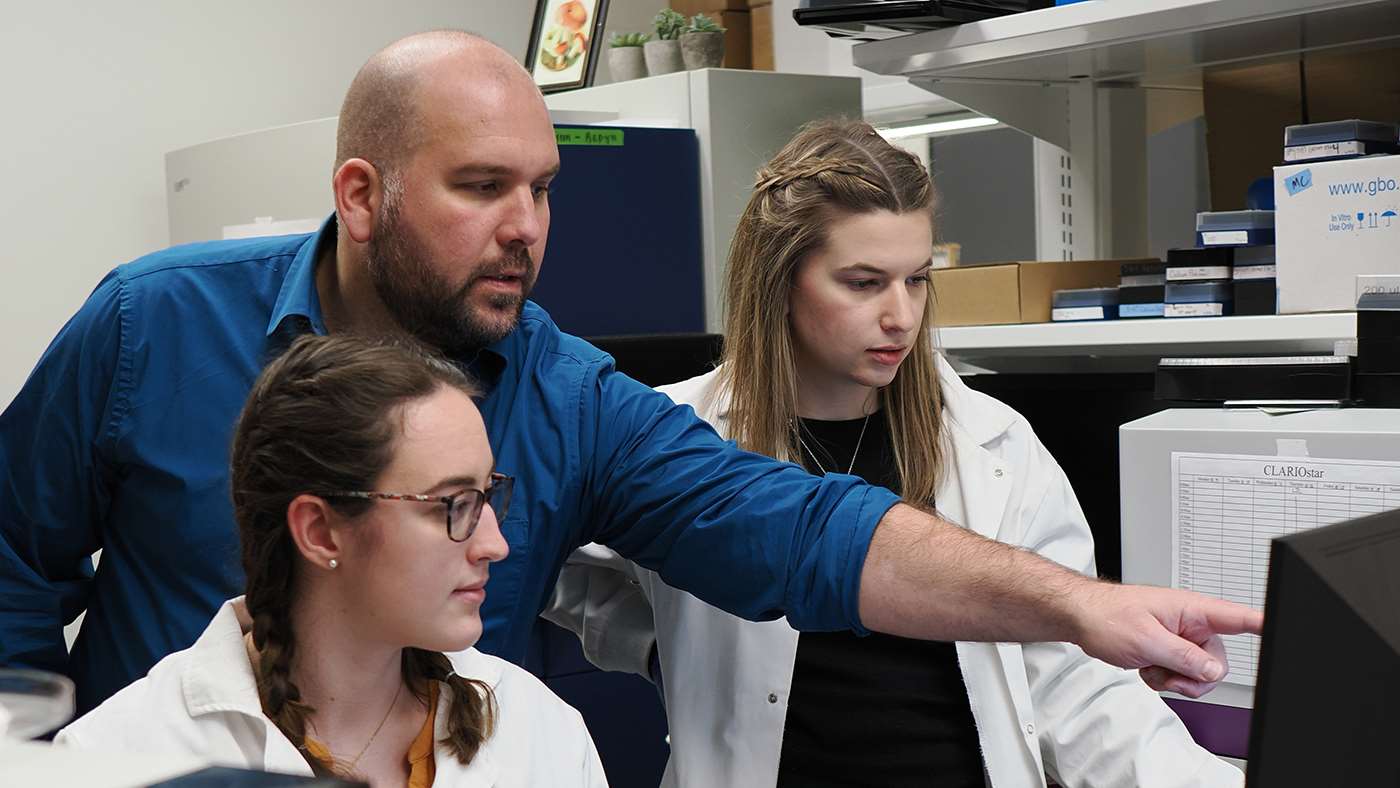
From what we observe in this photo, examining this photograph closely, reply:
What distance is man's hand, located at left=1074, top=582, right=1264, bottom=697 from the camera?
3.50 ft

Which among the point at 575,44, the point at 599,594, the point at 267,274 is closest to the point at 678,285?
the point at 575,44

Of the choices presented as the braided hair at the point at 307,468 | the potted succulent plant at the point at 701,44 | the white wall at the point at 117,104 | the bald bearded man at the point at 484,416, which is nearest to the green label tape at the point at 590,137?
the potted succulent plant at the point at 701,44

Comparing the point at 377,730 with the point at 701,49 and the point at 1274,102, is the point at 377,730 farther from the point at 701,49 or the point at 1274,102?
the point at 701,49

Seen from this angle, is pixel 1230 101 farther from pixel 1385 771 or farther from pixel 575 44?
pixel 1385 771

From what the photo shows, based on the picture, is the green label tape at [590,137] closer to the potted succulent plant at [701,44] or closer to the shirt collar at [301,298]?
the potted succulent plant at [701,44]

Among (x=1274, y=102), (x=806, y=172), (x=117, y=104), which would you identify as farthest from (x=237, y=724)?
(x=117, y=104)

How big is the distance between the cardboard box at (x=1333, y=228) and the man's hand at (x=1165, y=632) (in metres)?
0.60

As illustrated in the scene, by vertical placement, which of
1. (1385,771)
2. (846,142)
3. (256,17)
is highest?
(256,17)

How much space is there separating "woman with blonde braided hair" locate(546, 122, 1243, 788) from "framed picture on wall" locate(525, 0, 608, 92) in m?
1.07

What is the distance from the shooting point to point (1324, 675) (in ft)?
2.15

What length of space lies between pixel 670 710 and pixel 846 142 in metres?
0.68

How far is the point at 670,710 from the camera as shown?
158 centimetres

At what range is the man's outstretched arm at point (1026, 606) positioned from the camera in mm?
1084

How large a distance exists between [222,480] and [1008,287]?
0.98 m
